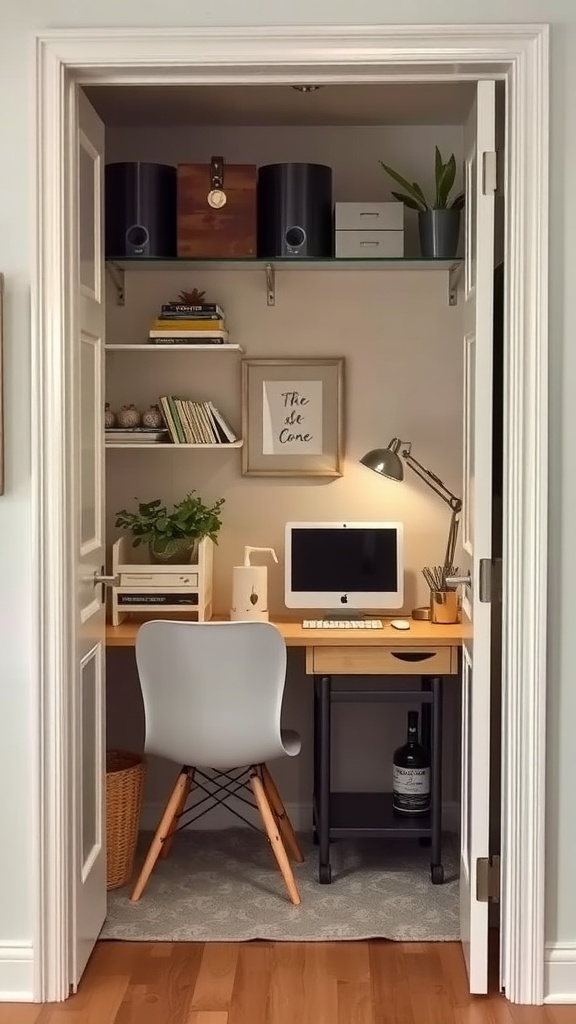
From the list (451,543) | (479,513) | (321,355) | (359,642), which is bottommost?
(359,642)

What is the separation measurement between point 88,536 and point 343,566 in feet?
3.82

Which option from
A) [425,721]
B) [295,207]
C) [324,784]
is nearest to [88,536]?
[324,784]

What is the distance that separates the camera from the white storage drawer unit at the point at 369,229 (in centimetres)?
372

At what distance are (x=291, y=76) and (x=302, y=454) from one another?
60.3 inches

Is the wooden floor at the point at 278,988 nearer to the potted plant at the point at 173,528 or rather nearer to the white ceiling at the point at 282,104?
the potted plant at the point at 173,528

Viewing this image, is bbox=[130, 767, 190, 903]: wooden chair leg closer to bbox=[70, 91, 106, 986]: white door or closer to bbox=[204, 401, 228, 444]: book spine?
bbox=[70, 91, 106, 986]: white door

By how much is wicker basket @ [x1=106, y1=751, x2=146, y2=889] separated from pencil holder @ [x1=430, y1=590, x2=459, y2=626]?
1091 mm

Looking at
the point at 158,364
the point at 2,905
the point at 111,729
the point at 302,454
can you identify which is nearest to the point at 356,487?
the point at 302,454

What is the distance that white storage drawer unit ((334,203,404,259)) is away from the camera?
3.72m

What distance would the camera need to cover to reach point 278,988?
290 cm

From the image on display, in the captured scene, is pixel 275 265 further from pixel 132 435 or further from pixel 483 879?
pixel 483 879

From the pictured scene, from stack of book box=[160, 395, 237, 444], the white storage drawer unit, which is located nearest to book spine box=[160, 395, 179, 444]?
stack of book box=[160, 395, 237, 444]

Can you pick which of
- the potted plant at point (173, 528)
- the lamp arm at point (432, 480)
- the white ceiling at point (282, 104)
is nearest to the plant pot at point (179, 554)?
the potted plant at point (173, 528)

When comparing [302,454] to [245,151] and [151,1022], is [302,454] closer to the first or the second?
[245,151]
